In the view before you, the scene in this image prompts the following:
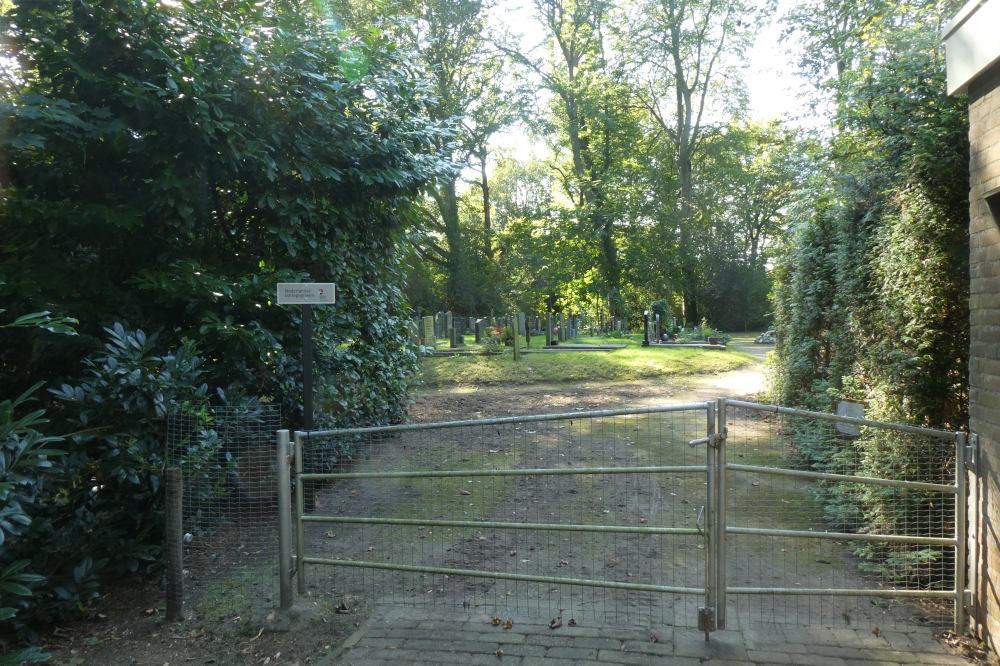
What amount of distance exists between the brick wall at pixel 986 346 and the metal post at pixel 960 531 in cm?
5

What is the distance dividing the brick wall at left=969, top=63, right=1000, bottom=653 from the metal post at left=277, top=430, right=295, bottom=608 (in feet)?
13.9

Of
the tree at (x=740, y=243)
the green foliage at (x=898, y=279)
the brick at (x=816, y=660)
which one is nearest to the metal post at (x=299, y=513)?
the brick at (x=816, y=660)

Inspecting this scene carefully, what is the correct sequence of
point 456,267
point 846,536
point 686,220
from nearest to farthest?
Result: point 846,536
point 456,267
point 686,220

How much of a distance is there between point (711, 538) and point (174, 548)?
345cm

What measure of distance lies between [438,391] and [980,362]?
12951 millimetres

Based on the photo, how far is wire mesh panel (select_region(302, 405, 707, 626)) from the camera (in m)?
4.53

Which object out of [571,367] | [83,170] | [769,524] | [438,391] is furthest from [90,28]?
[571,367]

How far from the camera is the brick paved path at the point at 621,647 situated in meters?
3.88

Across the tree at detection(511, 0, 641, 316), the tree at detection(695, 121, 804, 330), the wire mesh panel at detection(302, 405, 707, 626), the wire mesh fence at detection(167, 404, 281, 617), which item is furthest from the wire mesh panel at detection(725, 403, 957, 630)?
the tree at detection(695, 121, 804, 330)

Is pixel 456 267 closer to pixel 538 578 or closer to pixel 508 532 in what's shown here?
pixel 508 532

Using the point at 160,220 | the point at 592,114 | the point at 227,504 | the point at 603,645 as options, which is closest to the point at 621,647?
the point at 603,645

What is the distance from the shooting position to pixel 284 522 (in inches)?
183

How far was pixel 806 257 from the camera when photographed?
9.50 metres

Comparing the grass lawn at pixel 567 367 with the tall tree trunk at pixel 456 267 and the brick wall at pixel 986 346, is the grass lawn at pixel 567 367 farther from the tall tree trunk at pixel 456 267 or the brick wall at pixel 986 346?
the brick wall at pixel 986 346
